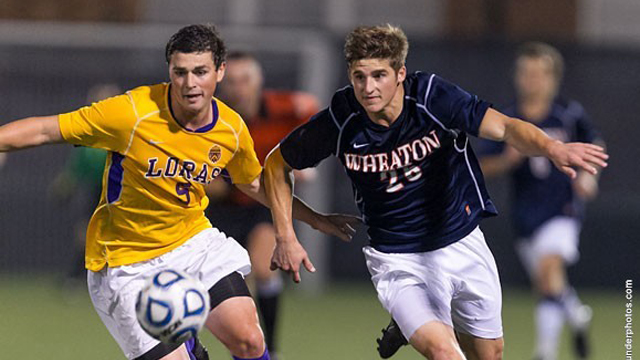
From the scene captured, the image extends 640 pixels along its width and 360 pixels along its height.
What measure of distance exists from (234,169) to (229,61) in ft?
8.55

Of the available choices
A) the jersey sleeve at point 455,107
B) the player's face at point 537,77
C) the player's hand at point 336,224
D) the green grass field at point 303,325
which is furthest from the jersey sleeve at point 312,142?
the player's face at point 537,77

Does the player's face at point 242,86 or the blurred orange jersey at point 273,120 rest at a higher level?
the player's face at point 242,86

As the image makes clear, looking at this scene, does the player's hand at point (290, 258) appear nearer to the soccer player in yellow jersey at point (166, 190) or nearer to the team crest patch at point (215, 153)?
the soccer player in yellow jersey at point (166, 190)

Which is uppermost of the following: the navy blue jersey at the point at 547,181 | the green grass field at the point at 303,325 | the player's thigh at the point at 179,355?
the player's thigh at the point at 179,355

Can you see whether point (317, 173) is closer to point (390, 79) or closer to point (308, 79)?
point (308, 79)

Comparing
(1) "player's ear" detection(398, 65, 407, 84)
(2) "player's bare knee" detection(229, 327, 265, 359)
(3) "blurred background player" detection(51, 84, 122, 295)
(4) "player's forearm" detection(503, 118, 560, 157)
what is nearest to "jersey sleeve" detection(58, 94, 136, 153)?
(2) "player's bare knee" detection(229, 327, 265, 359)

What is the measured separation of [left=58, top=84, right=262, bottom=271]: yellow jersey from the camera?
605 centimetres

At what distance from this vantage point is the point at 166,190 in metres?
6.16

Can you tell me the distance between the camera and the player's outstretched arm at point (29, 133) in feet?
18.8

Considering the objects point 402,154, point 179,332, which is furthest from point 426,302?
point 179,332

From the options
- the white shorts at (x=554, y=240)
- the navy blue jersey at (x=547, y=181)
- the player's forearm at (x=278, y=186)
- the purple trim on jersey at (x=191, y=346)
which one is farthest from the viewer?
the navy blue jersey at (x=547, y=181)

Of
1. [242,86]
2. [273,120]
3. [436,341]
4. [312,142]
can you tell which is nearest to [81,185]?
[273,120]

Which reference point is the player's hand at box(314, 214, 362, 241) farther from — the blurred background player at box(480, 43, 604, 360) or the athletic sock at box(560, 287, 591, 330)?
the athletic sock at box(560, 287, 591, 330)

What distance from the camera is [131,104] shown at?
6102mm
